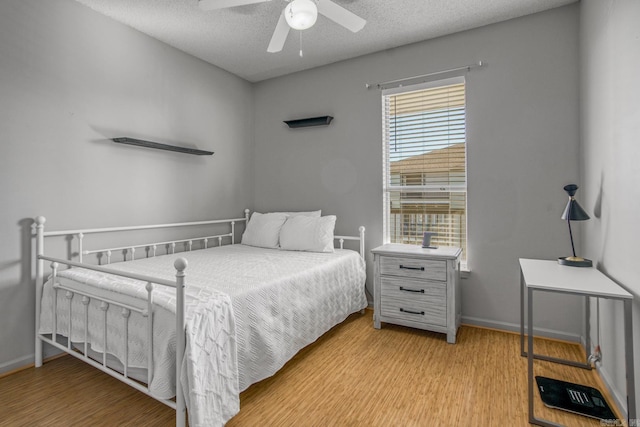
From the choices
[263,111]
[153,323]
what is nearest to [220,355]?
[153,323]

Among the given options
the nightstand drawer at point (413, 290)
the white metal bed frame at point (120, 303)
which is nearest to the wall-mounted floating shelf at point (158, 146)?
the white metal bed frame at point (120, 303)

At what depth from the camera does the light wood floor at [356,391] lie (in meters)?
1.62

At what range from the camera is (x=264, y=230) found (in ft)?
10.9

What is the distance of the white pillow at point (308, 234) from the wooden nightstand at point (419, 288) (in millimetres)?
514

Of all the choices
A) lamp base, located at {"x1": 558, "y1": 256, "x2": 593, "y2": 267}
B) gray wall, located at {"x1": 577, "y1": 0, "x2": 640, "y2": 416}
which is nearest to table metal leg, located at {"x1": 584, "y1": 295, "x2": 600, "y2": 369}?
gray wall, located at {"x1": 577, "y1": 0, "x2": 640, "y2": 416}

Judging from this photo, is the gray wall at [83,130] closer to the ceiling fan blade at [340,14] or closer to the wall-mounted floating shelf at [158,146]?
the wall-mounted floating shelf at [158,146]

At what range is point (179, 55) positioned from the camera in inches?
121

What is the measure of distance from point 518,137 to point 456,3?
114 centimetres

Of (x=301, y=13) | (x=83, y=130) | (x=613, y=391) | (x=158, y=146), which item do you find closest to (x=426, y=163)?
(x=301, y=13)

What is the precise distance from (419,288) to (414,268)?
0.16 meters

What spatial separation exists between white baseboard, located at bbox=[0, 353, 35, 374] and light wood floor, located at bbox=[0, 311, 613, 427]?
0.05m

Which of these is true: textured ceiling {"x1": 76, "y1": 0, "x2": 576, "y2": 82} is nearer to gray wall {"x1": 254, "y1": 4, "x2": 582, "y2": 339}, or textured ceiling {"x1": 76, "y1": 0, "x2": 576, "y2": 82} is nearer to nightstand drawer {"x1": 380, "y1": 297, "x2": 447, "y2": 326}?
gray wall {"x1": 254, "y1": 4, "x2": 582, "y2": 339}

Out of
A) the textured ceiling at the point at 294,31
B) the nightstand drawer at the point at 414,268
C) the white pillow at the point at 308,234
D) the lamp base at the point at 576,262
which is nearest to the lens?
the lamp base at the point at 576,262

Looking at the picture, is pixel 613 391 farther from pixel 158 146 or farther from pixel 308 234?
pixel 158 146
